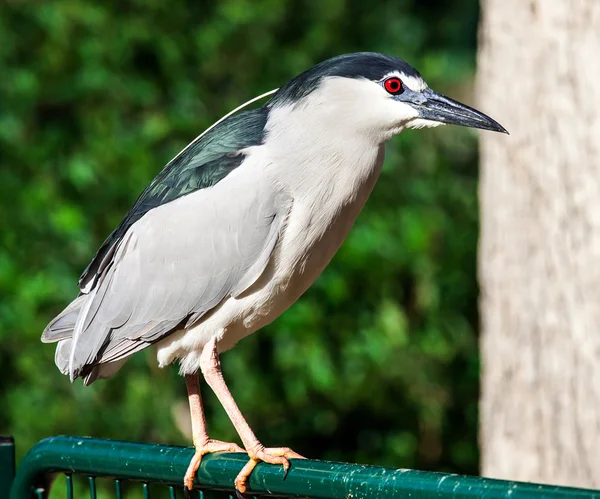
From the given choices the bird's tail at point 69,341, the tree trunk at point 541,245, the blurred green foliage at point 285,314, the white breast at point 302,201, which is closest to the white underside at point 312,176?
the white breast at point 302,201

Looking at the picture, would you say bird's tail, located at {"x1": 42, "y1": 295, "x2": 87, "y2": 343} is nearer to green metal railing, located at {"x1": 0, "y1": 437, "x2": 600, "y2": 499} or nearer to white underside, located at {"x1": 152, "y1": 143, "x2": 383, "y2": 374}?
white underside, located at {"x1": 152, "y1": 143, "x2": 383, "y2": 374}

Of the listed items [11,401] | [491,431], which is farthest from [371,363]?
[11,401]

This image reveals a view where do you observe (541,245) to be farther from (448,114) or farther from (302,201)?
(302,201)

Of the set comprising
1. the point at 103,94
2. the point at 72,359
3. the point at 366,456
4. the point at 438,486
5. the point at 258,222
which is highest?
the point at 103,94

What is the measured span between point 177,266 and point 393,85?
753 mm

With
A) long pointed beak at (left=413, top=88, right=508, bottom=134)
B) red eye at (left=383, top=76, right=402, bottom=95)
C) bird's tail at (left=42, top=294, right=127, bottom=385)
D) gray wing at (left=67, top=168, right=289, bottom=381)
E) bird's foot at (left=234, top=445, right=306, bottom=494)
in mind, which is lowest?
bird's foot at (left=234, top=445, right=306, bottom=494)

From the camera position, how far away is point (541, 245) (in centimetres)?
376

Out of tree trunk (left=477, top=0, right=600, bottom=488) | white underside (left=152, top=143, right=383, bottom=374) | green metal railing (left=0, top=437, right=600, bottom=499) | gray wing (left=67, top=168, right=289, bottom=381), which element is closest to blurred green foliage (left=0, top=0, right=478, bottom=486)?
tree trunk (left=477, top=0, right=600, bottom=488)

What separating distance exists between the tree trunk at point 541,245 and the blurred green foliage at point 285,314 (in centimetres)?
76

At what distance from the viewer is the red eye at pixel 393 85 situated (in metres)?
2.79

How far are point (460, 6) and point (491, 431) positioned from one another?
3610 millimetres

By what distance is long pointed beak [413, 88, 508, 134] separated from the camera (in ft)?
9.07

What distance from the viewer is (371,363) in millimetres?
4652

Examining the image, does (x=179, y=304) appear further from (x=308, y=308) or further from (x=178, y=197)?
(x=308, y=308)
